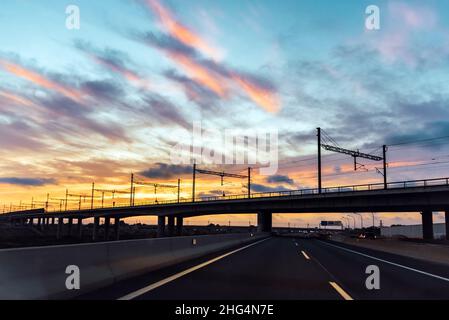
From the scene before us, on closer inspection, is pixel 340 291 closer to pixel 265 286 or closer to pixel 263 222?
pixel 265 286

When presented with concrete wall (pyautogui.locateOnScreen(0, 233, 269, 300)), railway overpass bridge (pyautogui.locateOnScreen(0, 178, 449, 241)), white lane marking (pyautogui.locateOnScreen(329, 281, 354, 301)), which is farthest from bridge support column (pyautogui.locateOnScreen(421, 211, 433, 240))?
white lane marking (pyautogui.locateOnScreen(329, 281, 354, 301))

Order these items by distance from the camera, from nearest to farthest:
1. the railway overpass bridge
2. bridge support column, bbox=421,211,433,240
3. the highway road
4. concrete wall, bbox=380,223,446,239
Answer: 1. the highway road
2. the railway overpass bridge
3. bridge support column, bbox=421,211,433,240
4. concrete wall, bbox=380,223,446,239

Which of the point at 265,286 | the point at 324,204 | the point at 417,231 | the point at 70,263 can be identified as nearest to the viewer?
the point at 70,263

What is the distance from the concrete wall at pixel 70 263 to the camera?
23.0 ft

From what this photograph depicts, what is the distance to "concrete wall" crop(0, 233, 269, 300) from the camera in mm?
7008

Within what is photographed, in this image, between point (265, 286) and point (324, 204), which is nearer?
point (265, 286)

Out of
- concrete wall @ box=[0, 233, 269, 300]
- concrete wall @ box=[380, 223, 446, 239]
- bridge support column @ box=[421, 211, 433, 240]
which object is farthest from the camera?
concrete wall @ box=[380, 223, 446, 239]

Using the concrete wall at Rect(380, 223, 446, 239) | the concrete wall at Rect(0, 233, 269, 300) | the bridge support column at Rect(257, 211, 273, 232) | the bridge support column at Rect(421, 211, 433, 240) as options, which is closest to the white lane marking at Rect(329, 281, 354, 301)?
the concrete wall at Rect(0, 233, 269, 300)

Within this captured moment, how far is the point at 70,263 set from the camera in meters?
8.73

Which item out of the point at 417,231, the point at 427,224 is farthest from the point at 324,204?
the point at 417,231

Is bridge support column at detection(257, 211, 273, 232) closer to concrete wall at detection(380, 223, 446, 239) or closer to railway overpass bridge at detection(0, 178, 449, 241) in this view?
railway overpass bridge at detection(0, 178, 449, 241)

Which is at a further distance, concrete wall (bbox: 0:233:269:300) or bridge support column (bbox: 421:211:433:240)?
bridge support column (bbox: 421:211:433:240)

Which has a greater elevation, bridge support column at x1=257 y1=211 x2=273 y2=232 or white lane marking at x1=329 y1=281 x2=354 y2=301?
bridge support column at x1=257 y1=211 x2=273 y2=232
